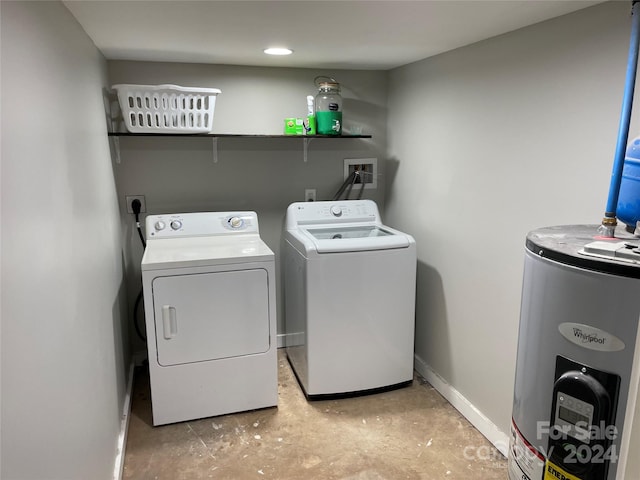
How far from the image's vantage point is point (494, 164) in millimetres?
2068

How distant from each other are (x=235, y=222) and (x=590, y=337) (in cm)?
210

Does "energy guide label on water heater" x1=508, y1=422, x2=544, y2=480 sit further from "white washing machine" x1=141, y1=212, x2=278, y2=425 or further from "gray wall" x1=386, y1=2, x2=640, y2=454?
"white washing machine" x1=141, y1=212, x2=278, y2=425

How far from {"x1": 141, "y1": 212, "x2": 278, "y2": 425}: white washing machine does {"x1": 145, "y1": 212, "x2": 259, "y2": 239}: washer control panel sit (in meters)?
0.17

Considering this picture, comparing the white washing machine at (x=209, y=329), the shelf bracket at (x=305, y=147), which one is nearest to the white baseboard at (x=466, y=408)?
the white washing machine at (x=209, y=329)

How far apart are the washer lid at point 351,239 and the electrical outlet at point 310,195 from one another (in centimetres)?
34

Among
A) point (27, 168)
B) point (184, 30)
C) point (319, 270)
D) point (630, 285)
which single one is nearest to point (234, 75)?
point (184, 30)

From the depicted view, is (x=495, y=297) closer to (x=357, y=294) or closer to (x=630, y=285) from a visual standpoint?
(x=357, y=294)

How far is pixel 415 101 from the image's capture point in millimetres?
2736

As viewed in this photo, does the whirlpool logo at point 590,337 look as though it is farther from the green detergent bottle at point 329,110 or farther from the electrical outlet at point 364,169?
the electrical outlet at point 364,169

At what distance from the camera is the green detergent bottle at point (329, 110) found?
274cm

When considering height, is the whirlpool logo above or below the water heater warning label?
above

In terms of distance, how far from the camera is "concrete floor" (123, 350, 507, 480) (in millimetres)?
2010

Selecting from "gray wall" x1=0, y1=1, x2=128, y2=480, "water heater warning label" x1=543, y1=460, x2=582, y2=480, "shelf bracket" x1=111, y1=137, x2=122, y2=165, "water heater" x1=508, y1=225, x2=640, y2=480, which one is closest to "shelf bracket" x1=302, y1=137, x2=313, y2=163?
"shelf bracket" x1=111, y1=137, x2=122, y2=165

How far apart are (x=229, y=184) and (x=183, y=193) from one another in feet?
0.92
